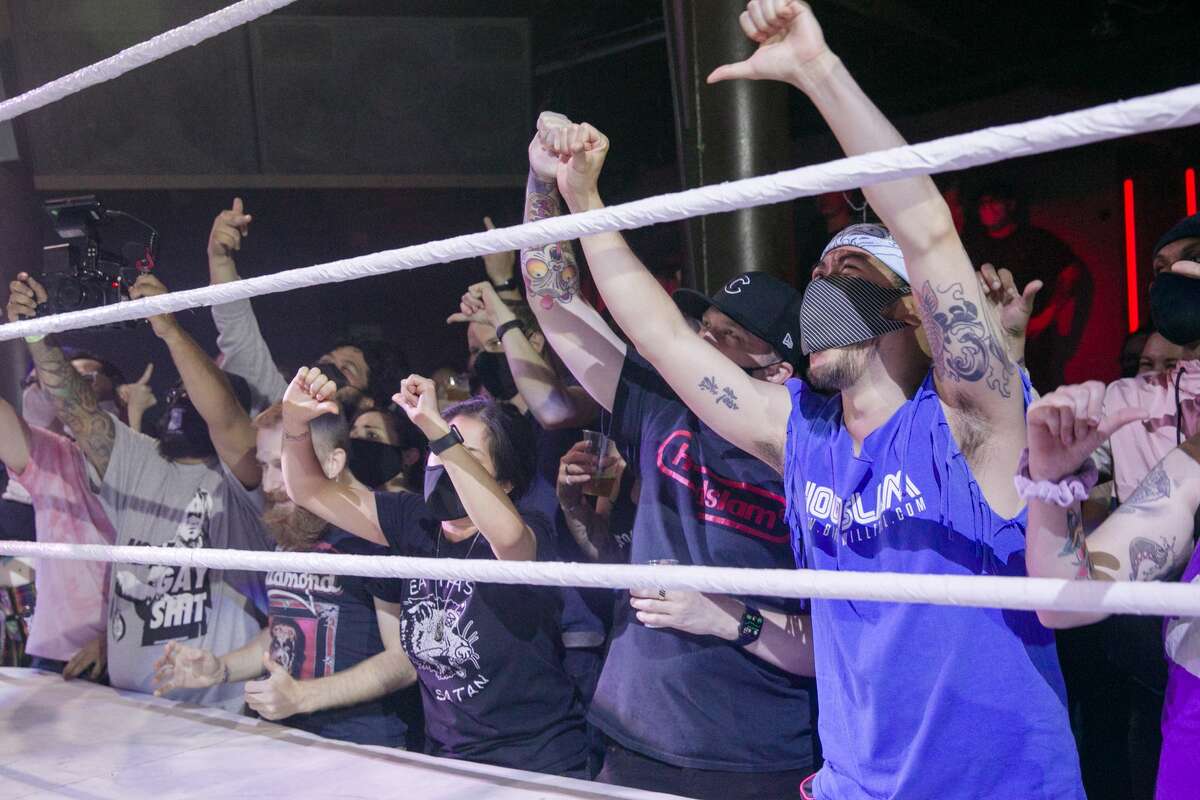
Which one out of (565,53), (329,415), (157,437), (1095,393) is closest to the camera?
(1095,393)

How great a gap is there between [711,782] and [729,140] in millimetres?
1940

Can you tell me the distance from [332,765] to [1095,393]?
3.40ft

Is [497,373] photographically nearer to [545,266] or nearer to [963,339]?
[545,266]

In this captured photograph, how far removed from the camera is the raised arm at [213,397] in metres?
2.14

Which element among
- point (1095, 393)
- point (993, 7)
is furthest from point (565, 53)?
point (1095, 393)

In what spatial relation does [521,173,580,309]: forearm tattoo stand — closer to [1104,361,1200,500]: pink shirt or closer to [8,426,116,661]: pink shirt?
[1104,361,1200,500]: pink shirt

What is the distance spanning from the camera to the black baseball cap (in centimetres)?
159

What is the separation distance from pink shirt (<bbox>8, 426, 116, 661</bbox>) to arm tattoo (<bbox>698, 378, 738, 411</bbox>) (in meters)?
1.81

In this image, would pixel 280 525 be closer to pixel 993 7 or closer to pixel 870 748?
pixel 870 748

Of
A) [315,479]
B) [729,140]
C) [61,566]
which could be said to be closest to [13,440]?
[61,566]

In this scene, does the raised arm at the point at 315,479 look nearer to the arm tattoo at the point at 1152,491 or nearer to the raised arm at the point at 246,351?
the raised arm at the point at 246,351

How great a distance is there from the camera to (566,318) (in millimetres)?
1645

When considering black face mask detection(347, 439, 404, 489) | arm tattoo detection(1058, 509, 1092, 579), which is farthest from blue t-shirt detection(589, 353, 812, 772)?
black face mask detection(347, 439, 404, 489)

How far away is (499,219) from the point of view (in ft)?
17.9
